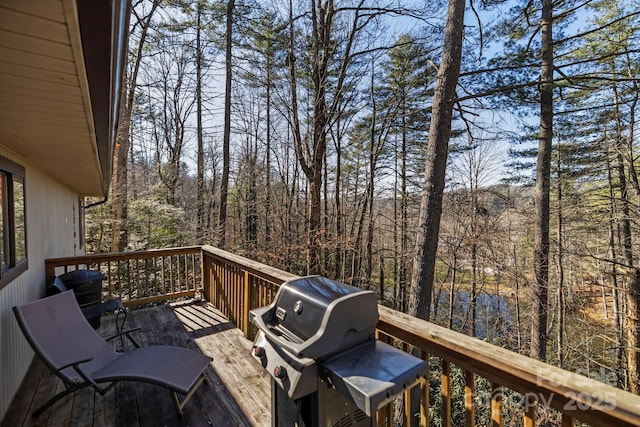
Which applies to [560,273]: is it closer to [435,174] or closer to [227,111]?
[435,174]

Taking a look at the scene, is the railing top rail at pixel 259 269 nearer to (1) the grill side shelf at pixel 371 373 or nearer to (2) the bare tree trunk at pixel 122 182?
(1) the grill side shelf at pixel 371 373

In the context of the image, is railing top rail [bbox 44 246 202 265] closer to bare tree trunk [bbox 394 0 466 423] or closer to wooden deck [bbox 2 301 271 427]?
wooden deck [bbox 2 301 271 427]

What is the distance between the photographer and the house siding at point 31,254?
7.80ft

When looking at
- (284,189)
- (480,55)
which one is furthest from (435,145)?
(284,189)

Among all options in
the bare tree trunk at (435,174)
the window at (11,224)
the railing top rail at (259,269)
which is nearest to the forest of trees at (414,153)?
the bare tree trunk at (435,174)

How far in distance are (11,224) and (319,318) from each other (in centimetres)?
317

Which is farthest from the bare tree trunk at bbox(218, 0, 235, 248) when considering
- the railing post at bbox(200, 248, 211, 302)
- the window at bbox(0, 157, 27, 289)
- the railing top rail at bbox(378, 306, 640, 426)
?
the railing top rail at bbox(378, 306, 640, 426)

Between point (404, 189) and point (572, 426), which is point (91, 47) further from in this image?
point (404, 189)

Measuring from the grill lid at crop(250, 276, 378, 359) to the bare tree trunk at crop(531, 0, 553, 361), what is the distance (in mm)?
7683

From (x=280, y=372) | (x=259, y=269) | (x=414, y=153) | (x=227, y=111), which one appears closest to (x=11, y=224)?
(x=259, y=269)

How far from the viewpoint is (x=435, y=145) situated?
433 cm

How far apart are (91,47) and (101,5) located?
276 mm

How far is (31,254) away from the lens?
3.23 metres

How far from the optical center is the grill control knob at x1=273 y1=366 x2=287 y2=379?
4.35 feet
